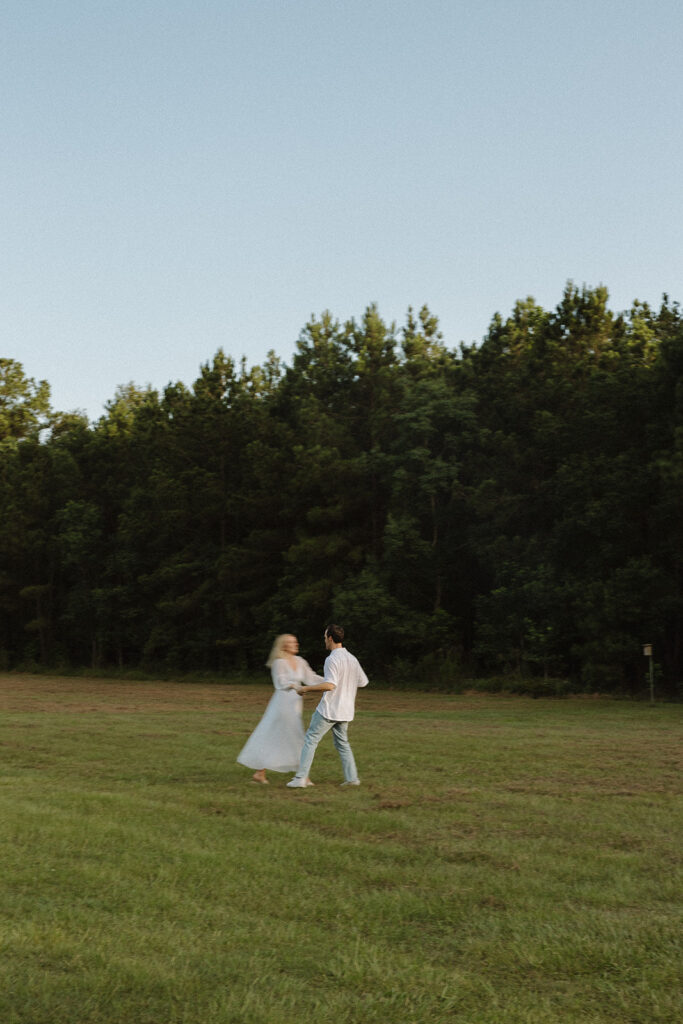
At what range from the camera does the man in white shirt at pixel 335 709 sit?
38.7ft

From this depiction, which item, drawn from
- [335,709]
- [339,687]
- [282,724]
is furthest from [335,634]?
[282,724]

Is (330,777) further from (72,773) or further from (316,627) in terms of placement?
(316,627)

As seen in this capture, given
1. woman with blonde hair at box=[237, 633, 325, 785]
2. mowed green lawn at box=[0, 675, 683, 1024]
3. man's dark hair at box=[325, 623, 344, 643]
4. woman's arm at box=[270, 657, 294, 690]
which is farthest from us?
woman's arm at box=[270, 657, 294, 690]

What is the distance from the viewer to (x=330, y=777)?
41.7 feet

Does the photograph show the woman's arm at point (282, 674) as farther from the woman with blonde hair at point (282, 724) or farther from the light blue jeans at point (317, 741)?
the light blue jeans at point (317, 741)

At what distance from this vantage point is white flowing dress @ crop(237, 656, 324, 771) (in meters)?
12.4

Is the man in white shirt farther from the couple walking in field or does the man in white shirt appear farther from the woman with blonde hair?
the woman with blonde hair

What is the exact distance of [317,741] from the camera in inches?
464

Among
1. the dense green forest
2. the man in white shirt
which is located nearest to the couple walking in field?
the man in white shirt

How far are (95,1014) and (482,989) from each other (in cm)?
176

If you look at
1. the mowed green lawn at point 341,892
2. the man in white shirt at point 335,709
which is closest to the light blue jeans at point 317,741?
the man in white shirt at point 335,709

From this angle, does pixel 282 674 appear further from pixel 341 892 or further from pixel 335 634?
pixel 341 892

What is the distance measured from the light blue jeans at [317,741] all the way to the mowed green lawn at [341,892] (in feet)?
1.01

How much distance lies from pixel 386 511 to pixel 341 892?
4089cm
